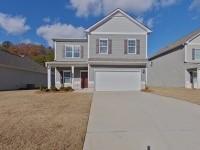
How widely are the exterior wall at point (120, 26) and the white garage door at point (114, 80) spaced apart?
4.35 m

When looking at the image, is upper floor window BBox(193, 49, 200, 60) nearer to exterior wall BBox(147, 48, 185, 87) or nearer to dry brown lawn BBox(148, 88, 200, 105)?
exterior wall BBox(147, 48, 185, 87)

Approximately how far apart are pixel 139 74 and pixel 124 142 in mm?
18975

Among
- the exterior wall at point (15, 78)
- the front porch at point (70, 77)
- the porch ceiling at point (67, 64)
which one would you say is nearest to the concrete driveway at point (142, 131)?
the porch ceiling at point (67, 64)

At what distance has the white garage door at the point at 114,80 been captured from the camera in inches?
957

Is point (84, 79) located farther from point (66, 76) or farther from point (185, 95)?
point (185, 95)

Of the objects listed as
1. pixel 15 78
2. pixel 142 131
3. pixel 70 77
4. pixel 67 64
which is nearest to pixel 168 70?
pixel 70 77

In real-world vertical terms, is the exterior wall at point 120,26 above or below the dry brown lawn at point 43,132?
above

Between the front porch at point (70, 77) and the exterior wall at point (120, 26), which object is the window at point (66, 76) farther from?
the exterior wall at point (120, 26)

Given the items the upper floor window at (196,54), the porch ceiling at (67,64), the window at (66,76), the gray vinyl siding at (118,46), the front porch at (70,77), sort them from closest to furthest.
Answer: the gray vinyl siding at (118,46)
the porch ceiling at (67,64)
the front porch at (70,77)
the window at (66,76)
the upper floor window at (196,54)

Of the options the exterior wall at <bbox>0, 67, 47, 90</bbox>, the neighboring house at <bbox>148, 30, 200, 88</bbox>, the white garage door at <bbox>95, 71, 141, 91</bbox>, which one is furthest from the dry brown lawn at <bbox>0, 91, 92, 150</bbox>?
the neighboring house at <bbox>148, 30, 200, 88</bbox>

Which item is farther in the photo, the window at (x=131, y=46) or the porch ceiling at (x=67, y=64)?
the porch ceiling at (x=67, y=64)

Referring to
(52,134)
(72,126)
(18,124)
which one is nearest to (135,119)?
(72,126)

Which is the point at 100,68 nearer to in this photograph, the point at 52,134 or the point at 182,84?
the point at 182,84

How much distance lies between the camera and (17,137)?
6.25 m
